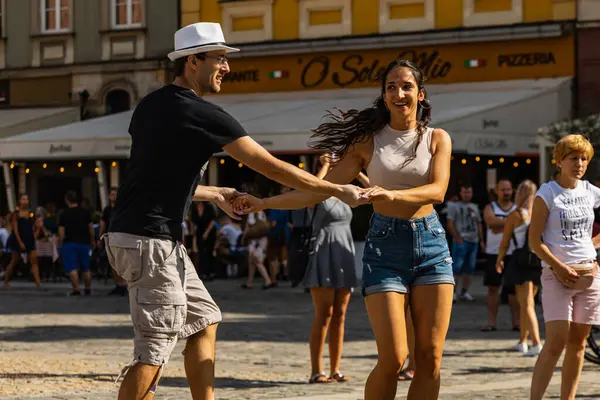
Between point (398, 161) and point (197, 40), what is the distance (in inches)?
47.1

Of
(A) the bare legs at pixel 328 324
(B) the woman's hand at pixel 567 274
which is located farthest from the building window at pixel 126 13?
(B) the woman's hand at pixel 567 274

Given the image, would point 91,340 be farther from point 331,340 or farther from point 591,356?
point 591,356

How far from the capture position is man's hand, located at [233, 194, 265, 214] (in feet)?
23.3

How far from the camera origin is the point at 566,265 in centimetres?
868

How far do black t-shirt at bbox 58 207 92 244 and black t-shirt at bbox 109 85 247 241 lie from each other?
15685 millimetres

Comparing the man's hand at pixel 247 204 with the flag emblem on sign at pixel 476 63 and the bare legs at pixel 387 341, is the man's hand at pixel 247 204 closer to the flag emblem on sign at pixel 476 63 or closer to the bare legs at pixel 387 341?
the bare legs at pixel 387 341

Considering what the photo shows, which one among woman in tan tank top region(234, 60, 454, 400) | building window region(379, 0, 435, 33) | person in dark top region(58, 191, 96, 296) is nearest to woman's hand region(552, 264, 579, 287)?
woman in tan tank top region(234, 60, 454, 400)

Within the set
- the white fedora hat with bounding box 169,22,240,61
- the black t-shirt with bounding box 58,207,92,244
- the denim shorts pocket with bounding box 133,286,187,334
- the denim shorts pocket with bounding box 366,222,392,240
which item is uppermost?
the white fedora hat with bounding box 169,22,240,61

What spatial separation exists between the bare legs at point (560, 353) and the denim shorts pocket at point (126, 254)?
312cm

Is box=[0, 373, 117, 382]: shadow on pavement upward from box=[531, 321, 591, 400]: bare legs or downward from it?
downward

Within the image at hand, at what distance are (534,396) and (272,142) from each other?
60.0 feet

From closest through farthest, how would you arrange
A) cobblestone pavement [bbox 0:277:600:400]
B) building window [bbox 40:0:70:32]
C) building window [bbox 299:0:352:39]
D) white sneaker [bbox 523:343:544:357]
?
cobblestone pavement [bbox 0:277:600:400]
white sneaker [bbox 523:343:544:357]
building window [bbox 299:0:352:39]
building window [bbox 40:0:70:32]

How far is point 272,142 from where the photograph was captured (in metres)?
26.7

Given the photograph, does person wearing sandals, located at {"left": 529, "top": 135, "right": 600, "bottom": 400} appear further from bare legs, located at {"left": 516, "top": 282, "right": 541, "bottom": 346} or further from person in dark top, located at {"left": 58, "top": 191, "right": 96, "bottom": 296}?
person in dark top, located at {"left": 58, "top": 191, "right": 96, "bottom": 296}
